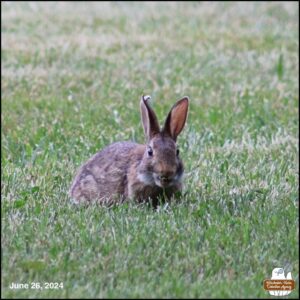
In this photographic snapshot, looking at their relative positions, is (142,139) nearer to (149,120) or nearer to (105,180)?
(105,180)

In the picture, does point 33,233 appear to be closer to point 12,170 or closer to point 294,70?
point 12,170

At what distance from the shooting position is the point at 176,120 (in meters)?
6.96

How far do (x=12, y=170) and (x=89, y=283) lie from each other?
2695 millimetres

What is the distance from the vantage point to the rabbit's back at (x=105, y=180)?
6.94 meters

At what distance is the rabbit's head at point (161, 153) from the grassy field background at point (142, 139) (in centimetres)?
22

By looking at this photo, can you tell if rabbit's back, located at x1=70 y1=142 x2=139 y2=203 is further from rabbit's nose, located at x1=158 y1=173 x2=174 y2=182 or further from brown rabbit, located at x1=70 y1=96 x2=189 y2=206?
rabbit's nose, located at x1=158 y1=173 x2=174 y2=182

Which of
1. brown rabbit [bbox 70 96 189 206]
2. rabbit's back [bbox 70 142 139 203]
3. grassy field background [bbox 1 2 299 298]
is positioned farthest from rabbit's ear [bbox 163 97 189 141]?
grassy field background [bbox 1 2 299 298]

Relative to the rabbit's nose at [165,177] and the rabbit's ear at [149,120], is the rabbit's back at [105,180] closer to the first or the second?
the rabbit's ear at [149,120]

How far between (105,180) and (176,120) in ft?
2.14

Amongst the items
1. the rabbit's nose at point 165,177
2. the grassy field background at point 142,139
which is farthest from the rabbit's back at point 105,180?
the rabbit's nose at point 165,177

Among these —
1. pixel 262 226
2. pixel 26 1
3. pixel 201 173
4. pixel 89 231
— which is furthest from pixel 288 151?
pixel 26 1

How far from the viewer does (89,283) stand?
5133mm

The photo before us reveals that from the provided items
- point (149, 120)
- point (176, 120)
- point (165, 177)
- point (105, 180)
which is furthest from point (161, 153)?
point (105, 180)

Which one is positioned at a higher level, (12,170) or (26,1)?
(26,1)
